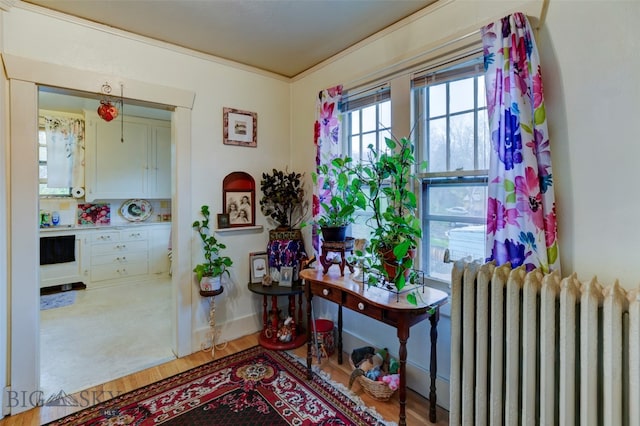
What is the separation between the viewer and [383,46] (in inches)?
87.4

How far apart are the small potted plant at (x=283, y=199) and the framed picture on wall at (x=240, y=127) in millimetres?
362

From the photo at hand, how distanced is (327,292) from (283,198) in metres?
1.12

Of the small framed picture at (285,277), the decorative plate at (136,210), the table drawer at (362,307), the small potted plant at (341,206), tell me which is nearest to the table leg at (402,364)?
the table drawer at (362,307)

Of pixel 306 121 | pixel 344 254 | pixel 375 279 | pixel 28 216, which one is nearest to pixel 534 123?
pixel 375 279

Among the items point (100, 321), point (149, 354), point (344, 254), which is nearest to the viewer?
point (344, 254)

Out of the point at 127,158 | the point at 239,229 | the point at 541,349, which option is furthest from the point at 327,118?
the point at 127,158

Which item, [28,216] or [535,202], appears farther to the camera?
[28,216]

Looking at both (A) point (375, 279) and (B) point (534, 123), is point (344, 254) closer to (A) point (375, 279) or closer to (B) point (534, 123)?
(A) point (375, 279)

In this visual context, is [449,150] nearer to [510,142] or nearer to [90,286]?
[510,142]

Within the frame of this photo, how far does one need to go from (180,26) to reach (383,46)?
1.48 meters

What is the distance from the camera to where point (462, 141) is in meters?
1.87

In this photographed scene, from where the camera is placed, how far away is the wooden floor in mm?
1816

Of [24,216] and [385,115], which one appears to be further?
[385,115]

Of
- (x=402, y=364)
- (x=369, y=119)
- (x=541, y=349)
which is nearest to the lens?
(x=541, y=349)
